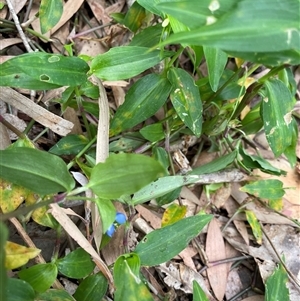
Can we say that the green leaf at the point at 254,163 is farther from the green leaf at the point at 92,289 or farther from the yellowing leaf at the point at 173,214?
the green leaf at the point at 92,289

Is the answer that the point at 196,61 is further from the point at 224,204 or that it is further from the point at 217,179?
the point at 224,204

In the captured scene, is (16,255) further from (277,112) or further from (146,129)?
(277,112)

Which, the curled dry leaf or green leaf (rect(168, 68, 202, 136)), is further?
the curled dry leaf

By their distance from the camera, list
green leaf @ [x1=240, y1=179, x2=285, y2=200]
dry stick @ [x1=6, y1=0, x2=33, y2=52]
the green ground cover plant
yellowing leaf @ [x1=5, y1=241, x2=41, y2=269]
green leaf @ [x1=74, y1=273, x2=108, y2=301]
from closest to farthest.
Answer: the green ground cover plant
yellowing leaf @ [x1=5, y1=241, x2=41, y2=269]
green leaf @ [x1=74, y1=273, x2=108, y2=301]
dry stick @ [x1=6, y1=0, x2=33, y2=52]
green leaf @ [x1=240, y1=179, x2=285, y2=200]

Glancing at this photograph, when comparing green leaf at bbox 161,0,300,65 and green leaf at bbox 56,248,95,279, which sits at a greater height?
green leaf at bbox 161,0,300,65

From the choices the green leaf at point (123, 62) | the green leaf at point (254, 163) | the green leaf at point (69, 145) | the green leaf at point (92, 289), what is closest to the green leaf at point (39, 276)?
the green leaf at point (92, 289)

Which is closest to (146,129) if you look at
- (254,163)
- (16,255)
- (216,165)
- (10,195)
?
(216,165)

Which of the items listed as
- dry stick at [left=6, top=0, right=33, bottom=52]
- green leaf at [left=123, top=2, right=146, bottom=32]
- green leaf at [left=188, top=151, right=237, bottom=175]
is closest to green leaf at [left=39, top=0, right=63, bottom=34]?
dry stick at [left=6, top=0, right=33, bottom=52]

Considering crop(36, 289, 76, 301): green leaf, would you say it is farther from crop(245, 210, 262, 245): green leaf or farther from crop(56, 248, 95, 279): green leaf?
crop(245, 210, 262, 245): green leaf
